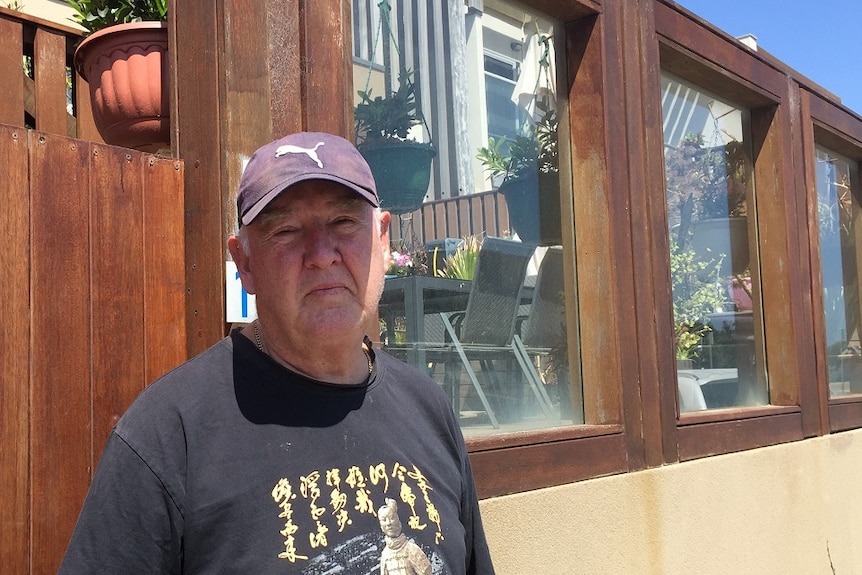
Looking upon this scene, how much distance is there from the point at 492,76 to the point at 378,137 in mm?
748

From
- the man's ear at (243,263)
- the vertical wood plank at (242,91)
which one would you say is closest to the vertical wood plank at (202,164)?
the vertical wood plank at (242,91)

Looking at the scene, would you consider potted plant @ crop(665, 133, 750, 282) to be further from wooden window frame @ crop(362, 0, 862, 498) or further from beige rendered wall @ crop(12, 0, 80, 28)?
beige rendered wall @ crop(12, 0, 80, 28)

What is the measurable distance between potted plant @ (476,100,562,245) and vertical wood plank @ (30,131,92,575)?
1816mm

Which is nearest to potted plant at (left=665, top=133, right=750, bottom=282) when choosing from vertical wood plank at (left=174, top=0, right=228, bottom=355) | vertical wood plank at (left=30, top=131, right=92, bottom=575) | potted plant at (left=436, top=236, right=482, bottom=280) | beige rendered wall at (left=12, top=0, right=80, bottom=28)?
potted plant at (left=436, top=236, right=482, bottom=280)

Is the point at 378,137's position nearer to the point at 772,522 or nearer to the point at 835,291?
the point at 772,522

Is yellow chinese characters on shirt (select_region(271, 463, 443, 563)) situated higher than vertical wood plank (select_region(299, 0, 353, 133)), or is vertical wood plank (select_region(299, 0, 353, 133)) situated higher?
vertical wood plank (select_region(299, 0, 353, 133))

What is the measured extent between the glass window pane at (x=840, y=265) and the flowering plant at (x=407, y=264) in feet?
11.4

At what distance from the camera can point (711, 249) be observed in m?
4.88

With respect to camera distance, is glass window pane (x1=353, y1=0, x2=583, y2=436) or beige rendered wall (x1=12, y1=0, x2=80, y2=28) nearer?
glass window pane (x1=353, y1=0, x2=583, y2=436)

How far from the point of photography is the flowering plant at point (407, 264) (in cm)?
325

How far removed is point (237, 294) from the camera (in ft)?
7.72

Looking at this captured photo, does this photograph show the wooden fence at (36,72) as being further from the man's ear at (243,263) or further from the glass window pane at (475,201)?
the man's ear at (243,263)

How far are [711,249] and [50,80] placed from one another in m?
3.35

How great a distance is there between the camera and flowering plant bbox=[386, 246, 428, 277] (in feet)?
10.6
